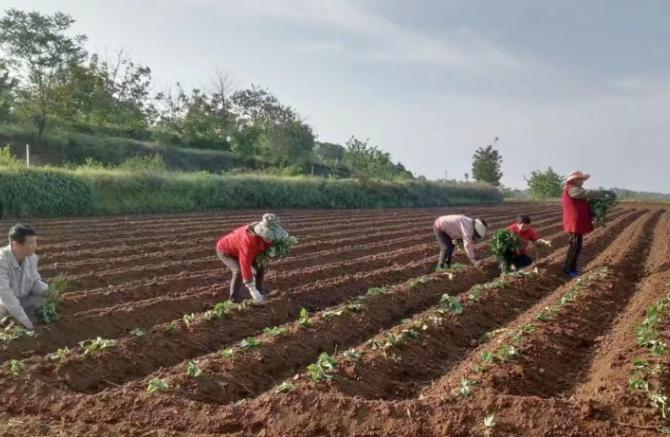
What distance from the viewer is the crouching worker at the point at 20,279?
6.20m

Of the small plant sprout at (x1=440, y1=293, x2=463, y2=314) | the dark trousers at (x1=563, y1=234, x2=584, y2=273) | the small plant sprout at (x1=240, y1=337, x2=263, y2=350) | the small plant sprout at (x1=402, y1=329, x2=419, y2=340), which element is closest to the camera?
the small plant sprout at (x1=240, y1=337, x2=263, y2=350)

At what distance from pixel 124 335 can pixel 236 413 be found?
2885 millimetres

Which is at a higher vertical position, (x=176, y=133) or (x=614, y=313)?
(x=176, y=133)

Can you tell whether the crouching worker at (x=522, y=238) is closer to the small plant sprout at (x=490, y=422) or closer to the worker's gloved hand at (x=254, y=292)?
the worker's gloved hand at (x=254, y=292)

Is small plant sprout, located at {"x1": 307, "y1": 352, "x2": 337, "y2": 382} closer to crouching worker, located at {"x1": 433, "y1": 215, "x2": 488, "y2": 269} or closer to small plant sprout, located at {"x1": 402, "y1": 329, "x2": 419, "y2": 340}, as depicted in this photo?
small plant sprout, located at {"x1": 402, "y1": 329, "x2": 419, "y2": 340}

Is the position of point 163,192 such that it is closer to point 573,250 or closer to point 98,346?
point 573,250

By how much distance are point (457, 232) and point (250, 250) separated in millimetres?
4442

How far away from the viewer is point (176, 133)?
47250mm

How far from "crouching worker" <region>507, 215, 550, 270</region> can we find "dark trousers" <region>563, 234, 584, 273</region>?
24.5 inches

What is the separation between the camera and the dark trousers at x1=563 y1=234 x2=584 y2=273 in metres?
10.5

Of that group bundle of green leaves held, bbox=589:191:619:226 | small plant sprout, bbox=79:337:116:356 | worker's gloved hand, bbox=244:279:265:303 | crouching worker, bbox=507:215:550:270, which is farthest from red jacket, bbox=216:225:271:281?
bundle of green leaves held, bbox=589:191:619:226

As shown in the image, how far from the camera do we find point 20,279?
21.6ft

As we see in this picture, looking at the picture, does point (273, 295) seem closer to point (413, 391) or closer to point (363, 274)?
point (363, 274)

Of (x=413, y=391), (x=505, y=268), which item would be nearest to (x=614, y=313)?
(x=505, y=268)
